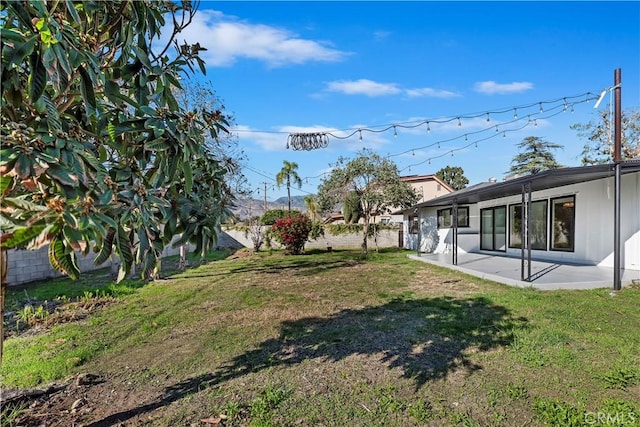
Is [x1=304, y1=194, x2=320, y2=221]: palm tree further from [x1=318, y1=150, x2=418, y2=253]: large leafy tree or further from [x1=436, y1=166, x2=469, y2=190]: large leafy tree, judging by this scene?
[x1=436, y1=166, x2=469, y2=190]: large leafy tree

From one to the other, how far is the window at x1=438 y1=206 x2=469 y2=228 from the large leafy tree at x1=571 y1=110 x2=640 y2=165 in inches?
429

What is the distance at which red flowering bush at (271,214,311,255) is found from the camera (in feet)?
56.8

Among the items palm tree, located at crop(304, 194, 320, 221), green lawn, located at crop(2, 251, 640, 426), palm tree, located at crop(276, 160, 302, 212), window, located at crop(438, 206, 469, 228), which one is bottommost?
green lawn, located at crop(2, 251, 640, 426)

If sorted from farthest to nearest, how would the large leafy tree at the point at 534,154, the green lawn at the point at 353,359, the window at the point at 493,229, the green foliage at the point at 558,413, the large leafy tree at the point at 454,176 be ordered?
the large leafy tree at the point at 454,176 → the large leafy tree at the point at 534,154 → the window at the point at 493,229 → the green lawn at the point at 353,359 → the green foliage at the point at 558,413

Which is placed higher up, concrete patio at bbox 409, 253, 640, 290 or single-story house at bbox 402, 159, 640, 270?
single-story house at bbox 402, 159, 640, 270

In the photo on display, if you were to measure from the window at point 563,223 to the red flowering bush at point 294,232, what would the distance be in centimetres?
1057

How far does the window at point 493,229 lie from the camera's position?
1264cm

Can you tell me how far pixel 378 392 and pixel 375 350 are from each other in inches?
37.2

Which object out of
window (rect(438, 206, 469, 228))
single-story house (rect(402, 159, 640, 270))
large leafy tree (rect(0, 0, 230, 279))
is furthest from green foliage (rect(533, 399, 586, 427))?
window (rect(438, 206, 469, 228))

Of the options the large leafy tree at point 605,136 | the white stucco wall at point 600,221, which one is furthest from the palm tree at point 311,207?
the white stucco wall at point 600,221

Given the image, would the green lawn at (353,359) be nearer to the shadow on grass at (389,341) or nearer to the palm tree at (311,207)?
the shadow on grass at (389,341)

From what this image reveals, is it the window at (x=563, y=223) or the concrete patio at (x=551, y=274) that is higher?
the window at (x=563, y=223)

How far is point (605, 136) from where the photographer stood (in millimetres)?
20922

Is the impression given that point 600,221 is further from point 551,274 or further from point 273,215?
point 273,215
